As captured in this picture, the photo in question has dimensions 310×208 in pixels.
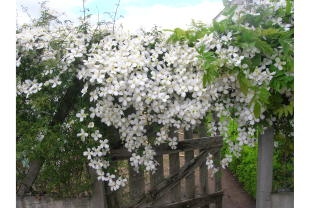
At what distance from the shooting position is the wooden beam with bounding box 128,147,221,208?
7.63 ft

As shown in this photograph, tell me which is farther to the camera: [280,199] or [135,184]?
[135,184]

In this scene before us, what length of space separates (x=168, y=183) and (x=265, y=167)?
38.8 inches

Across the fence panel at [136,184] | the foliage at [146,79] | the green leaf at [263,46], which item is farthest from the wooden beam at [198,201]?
the green leaf at [263,46]

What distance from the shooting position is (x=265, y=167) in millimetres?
2039

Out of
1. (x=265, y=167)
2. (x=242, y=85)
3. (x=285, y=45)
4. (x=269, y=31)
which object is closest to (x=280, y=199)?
(x=265, y=167)

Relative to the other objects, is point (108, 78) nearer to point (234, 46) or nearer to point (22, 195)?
point (234, 46)

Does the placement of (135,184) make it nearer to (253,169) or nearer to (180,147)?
(180,147)

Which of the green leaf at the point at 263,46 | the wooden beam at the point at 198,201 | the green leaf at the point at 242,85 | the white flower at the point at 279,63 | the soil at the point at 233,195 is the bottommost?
the soil at the point at 233,195

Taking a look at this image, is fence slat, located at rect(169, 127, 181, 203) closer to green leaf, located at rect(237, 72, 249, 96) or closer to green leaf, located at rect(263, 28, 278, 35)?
green leaf, located at rect(237, 72, 249, 96)

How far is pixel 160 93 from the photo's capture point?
150 centimetres

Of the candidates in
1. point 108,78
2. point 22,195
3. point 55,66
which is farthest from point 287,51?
point 22,195

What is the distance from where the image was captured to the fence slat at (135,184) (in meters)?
2.27

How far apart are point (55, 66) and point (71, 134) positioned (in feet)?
1.94

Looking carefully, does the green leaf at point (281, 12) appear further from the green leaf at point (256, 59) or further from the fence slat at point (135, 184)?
the fence slat at point (135, 184)
